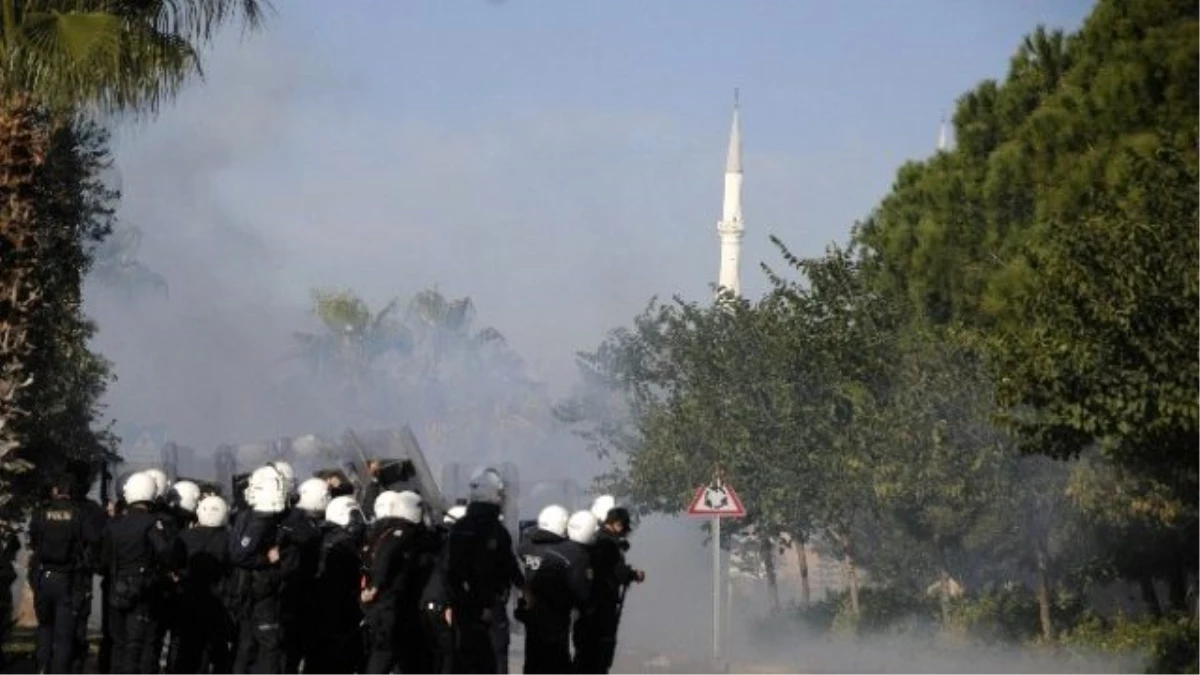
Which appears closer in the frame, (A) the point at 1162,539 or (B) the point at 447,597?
(B) the point at 447,597

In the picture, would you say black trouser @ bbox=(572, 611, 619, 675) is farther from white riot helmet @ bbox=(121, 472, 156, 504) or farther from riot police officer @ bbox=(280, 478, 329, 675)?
white riot helmet @ bbox=(121, 472, 156, 504)

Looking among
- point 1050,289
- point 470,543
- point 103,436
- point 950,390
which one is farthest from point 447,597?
point 103,436

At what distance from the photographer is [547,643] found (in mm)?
18844

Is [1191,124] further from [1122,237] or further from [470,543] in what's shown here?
[470,543]

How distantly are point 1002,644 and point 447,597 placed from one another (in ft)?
65.4

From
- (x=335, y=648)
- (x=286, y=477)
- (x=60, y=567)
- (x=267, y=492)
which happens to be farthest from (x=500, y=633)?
(x=60, y=567)

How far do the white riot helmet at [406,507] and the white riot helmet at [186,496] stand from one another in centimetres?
296

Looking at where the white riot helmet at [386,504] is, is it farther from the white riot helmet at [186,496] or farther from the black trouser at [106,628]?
the white riot helmet at [186,496]

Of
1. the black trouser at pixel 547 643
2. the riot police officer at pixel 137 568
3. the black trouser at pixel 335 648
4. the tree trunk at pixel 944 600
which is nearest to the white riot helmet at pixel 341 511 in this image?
the black trouser at pixel 335 648

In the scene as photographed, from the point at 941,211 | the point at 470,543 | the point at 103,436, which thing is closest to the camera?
the point at 470,543

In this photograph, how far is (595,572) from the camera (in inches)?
756

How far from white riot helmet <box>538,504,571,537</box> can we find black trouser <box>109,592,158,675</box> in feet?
9.61

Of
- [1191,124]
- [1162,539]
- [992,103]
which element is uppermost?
[992,103]

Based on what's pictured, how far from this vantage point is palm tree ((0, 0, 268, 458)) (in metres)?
20.3
